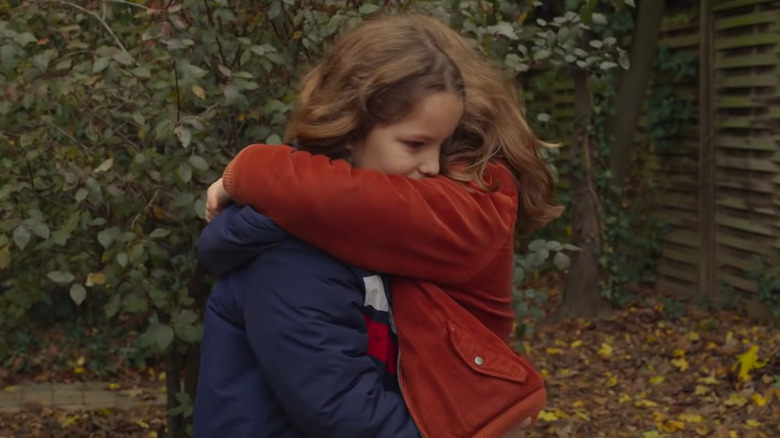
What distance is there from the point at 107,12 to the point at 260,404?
6.10ft

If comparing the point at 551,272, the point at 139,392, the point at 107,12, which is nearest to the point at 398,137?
the point at 107,12

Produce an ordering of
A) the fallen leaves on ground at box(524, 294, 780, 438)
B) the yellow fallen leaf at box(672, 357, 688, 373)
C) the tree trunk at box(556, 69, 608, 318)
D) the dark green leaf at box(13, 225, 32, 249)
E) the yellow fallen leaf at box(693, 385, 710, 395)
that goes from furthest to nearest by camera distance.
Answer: the tree trunk at box(556, 69, 608, 318) → the yellow fallen leaf at box(672, 357, 688, 373) → the yellow fallen leaf at box(693, 385, 710, 395) → the fallen leaves on ground at box(524, 294, 780, 438) → the dark green leaf at box(13, 225, 32, 249)

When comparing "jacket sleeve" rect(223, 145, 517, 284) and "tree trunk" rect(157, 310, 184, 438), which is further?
"tree trunk" rect(157, 310, 184, 438)

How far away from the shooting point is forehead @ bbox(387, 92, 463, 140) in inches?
74.9

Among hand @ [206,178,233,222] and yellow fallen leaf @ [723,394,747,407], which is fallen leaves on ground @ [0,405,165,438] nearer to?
yellow fallen leaf @ [723,394,747,407]

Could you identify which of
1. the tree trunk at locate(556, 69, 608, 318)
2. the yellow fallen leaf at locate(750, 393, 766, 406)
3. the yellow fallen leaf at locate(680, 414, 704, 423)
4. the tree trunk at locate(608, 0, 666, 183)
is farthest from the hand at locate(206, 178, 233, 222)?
the tree trunk at locate(608, 0, 666, 183)

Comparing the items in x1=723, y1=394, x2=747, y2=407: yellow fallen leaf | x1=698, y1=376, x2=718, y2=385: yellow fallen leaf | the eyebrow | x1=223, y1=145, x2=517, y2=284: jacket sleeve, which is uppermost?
the eyebrow

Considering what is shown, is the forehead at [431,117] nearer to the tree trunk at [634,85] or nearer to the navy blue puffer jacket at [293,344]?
the navy blue puffer jacket at [293,344]

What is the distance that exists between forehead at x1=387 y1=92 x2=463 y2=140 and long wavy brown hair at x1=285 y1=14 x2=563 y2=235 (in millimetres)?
10

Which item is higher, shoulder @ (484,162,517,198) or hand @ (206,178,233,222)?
shoulder @ (484,162,517,198)

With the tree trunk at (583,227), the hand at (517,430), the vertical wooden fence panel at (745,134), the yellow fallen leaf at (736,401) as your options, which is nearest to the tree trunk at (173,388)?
the hand at (517,430)

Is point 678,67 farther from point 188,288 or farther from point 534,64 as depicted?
point 188,288

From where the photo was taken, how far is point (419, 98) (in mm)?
1900

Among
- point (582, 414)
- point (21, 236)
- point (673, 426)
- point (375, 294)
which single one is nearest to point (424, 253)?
point (375, 294)
